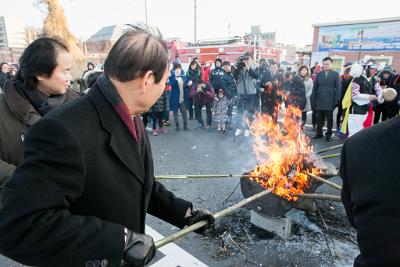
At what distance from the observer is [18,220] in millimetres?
1101

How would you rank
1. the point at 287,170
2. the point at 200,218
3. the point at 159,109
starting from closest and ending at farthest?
the point at 200,218 < the point at 287,170 < the point at 159,109

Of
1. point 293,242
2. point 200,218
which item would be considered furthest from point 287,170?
point 200,218

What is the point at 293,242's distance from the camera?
362cm

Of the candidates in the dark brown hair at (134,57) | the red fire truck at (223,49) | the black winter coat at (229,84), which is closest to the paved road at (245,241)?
the dark brown hair at (134,57)

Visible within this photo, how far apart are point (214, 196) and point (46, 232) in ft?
12.9

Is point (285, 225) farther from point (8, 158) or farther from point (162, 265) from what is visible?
point (8, 158)

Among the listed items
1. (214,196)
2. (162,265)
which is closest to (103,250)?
(162,265)

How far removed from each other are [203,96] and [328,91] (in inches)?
154

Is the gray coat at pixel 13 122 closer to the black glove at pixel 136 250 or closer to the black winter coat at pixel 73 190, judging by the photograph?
the black winter coat at pixel 73 190

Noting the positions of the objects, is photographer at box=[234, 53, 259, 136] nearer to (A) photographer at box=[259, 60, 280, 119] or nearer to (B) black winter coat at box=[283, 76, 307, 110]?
(A) photographer at box=[259, 60, 280, 119]

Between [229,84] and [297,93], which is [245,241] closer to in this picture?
[297,93]

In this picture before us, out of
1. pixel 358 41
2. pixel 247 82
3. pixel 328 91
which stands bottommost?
pixel 328 91

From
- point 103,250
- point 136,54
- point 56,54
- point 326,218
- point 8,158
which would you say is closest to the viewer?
point 103,250

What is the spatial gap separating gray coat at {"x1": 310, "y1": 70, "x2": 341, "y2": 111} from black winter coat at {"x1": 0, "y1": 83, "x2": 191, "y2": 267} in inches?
314
